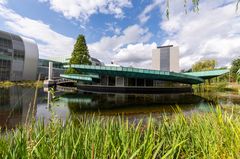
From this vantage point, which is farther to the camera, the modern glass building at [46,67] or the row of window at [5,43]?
the modern glass building at [46,67]

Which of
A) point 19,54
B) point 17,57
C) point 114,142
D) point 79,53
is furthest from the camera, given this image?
point 19,54

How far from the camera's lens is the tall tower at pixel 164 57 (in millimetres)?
108275

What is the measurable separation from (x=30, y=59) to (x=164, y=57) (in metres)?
91.1

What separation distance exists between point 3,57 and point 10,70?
3075mm

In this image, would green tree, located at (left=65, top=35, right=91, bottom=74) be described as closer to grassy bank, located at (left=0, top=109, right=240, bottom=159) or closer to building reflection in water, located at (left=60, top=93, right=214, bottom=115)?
building reflection in water, located at (left=60, top=93, right=214, bottom=115)

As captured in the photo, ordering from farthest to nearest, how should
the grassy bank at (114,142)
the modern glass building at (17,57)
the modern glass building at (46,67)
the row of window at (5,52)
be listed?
the modern glass building at (46,67) < the modern glass building at (17,57) < the row of window at (5,52) < the grassy bank at (114,142)

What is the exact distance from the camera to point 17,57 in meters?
39.8

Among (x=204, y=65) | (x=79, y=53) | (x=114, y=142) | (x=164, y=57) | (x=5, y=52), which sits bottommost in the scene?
(x=114, y=142)

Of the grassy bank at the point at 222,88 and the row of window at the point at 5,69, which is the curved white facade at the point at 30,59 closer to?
the row of window at the point at 5,69

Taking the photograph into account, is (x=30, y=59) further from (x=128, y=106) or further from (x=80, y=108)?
(x=128, y=106)

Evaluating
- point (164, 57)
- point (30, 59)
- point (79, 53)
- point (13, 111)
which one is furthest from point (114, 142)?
point (164, 57)

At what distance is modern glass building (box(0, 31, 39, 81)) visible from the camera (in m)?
36.6

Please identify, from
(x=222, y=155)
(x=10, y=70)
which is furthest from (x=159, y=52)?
(x=222, y=155)

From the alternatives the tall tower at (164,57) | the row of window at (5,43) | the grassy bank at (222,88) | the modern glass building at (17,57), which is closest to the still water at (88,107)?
the grassy bank at (222,88)
